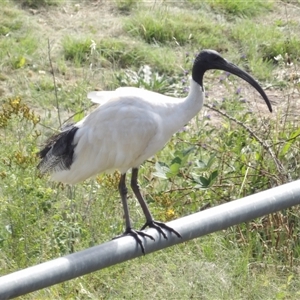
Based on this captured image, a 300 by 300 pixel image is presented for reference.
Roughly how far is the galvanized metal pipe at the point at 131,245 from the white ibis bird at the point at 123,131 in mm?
1184

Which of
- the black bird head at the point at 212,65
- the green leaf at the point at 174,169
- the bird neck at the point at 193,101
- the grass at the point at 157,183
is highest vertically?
the black bird head at the point at 212,65

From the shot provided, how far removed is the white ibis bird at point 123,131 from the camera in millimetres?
3662

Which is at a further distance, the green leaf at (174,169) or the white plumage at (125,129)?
the green leaf at (174,169)

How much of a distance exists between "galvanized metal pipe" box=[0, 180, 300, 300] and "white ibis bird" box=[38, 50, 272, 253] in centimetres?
118

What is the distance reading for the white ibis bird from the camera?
366 centimetres

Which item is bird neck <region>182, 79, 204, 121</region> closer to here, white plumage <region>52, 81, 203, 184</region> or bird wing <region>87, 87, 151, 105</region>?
white plumage <region>52, 81, 203, 184</region>

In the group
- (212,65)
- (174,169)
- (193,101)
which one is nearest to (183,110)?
(193,101)

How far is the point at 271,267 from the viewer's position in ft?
13.5

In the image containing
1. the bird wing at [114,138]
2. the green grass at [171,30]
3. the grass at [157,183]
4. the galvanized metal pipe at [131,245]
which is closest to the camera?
the galvanized metal pipe at [131,245]

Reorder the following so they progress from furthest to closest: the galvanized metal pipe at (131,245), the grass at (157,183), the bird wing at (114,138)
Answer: the grass at (157,183)
the bird wing at (114,138)
the galvanized metal pipe at (131,245)

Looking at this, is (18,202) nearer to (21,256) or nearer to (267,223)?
(21,256)

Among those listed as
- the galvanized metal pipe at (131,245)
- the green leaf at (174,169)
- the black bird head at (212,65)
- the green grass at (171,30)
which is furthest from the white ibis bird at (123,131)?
the green grass at (171,30)

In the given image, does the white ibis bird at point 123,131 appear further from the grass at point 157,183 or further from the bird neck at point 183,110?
the grass at point 157,183

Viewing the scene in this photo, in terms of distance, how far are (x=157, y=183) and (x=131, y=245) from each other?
274cm
